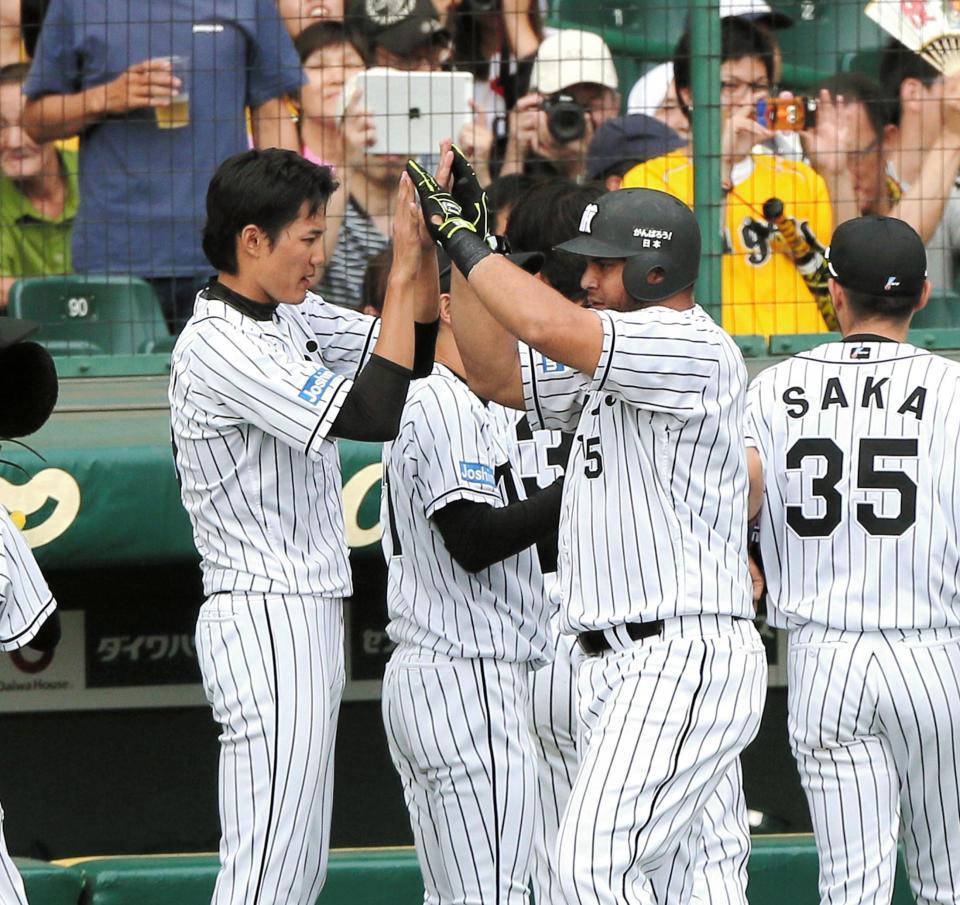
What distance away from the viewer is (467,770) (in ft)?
12.3

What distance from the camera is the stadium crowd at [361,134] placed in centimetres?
536

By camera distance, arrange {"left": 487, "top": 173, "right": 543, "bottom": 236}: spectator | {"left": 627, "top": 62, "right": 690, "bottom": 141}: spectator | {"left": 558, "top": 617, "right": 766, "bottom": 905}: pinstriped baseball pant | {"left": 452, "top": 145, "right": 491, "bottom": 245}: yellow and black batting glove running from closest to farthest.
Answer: {"left": 558, "top": 617, "right": 766, "bottom": 905}: pinstriped baseball pant, {"left": 452, "top": 145, "right": 491, "bottom": 245}: yellow and black batting glove, {"left": 487, "top": 173, "right": 543, "bottom": 236}: spectator, {"left": 627, "top": 62, "right": 690, "bottom": 141}: spectator

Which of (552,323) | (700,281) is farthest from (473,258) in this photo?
(700,281)

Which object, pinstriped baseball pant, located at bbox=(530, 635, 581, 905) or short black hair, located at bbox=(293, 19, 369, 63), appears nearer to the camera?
pinstriped baseball pant, located at bbox=(530, 635, 581, 905)

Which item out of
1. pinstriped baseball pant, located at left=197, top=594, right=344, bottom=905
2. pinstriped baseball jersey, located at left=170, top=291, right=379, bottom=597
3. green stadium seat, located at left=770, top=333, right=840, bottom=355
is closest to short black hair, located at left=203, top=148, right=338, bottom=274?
pinstriped baseball jersey, located at left=170, top=291, right=379, bottom=597

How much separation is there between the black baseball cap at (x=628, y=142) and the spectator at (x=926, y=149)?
65cm

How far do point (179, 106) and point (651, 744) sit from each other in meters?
2.95

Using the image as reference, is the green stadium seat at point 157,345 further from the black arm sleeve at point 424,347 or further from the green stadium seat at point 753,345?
the black arm sleeve at point 424,347

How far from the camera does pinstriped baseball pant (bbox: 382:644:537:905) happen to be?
12.3 feet

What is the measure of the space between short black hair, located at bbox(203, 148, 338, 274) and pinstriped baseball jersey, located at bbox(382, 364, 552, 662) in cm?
50

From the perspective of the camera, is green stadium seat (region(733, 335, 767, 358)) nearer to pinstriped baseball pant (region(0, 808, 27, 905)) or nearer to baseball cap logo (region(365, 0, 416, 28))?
baseball cap logo (region(365, 0, 416, 28))

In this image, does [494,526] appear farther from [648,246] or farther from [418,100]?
[418,100]

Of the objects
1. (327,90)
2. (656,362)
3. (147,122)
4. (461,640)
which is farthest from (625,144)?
(656,362)

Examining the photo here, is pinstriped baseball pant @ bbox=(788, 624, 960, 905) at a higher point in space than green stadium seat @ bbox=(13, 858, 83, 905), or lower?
higher
